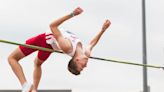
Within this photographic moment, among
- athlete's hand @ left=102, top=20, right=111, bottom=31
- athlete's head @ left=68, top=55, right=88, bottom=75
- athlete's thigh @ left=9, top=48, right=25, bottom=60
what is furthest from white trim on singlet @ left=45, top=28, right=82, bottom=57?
athlete's hand @ left=102, top=20, right=111, bottom=31

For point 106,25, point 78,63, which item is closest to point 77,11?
point 78,63

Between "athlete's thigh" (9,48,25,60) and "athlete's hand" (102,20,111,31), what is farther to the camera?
"athlete's hand" (102,20,111,31)

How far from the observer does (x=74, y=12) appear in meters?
11.2

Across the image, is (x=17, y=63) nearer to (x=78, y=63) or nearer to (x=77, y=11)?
(x=78, y=63)

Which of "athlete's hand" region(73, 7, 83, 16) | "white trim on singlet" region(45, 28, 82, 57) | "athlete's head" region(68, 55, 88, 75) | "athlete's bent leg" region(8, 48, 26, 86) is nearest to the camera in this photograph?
"athlete's hand" region(73, 7, 83, 16)

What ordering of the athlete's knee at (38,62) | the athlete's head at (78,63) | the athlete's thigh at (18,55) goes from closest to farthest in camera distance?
the athlete's head at (78,63), the athlete's thigh at (18,55), the athlete's knee at (38,62)

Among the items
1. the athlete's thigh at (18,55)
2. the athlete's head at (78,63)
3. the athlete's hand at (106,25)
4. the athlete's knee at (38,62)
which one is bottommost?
the athlete's knee at (38,62)

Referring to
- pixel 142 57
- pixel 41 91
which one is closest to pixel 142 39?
pixel 142 57

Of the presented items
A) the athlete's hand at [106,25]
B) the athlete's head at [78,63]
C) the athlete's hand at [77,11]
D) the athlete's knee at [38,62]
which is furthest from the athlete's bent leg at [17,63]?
the athlete's hand at [106,25]

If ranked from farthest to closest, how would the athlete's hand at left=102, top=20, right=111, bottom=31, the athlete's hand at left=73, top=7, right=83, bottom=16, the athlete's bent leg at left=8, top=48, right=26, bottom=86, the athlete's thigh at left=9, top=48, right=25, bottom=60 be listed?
the athlete's hand at left=102, top=20, right=111, bottom=31 < the athlete's thigh at left=9, top=48, right=25, bottom=60 < the athlete's bent leg at left=8, top=48, right=26, bottom=86 < the athlete's hand at left=73, top=7, right=83, bottom=16

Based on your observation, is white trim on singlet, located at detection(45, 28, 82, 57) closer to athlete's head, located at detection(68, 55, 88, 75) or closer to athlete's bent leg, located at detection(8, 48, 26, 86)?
athlete's head, located at detection(68, 55, 88, 75)

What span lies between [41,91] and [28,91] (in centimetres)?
3181

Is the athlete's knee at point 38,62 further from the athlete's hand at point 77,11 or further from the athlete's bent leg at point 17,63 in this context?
the athlete's hand at point 77,11

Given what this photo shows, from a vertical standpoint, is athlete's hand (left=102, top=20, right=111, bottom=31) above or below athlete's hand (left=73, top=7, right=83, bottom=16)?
A: below
